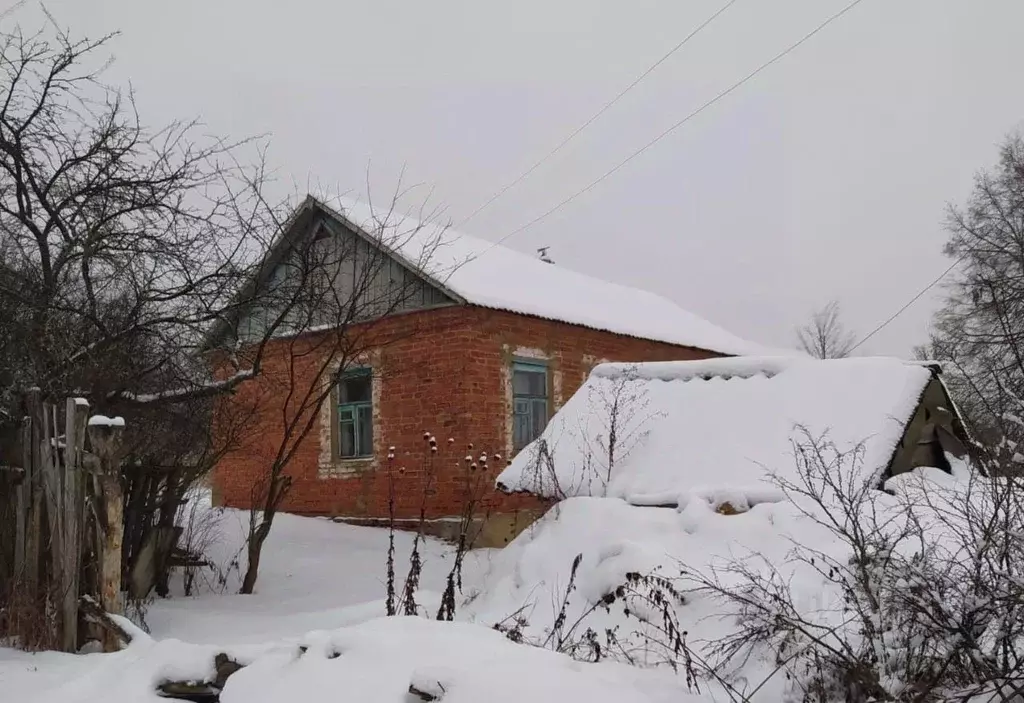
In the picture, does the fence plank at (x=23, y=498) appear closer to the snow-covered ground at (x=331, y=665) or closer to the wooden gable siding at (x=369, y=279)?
the snow-covered ground at (x=331, y=665)

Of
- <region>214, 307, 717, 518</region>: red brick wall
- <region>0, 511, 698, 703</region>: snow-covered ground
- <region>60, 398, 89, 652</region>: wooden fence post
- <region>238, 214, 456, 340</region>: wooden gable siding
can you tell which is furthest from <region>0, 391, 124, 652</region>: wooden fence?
<region>214, 307, 717, 518</region>: red brick wall

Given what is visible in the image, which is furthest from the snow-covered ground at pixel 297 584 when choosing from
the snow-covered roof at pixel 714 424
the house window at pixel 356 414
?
the snow-covered roof at pixel 714 424

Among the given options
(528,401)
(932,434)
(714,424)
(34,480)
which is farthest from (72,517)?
(528,401)

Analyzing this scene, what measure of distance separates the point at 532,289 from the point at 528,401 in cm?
234

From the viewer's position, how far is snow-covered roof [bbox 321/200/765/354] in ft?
39.1

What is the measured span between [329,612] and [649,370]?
139 inches

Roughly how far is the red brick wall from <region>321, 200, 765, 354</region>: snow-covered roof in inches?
14.3

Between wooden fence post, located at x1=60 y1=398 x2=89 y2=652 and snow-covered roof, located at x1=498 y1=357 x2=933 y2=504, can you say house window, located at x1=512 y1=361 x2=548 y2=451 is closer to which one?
snow-covered roof, located at x1=498 y1=357 x2=933 y2=504

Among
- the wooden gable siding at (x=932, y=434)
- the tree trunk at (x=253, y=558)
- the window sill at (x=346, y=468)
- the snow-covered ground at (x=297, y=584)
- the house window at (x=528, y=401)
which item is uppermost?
the house window at (x=528, y=401)

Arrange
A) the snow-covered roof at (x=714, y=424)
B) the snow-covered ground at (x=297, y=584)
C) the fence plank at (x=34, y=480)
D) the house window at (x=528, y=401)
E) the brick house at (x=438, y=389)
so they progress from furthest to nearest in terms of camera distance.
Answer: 1. the house window at (x=528, y=401)
2. the brick house at (x=438, y=389)
3. the snow-covered ground at (x=297, y=584)
4. the snow-covered roof at (x=714, y=424)
5. the fence plank at (x=34, y=480)

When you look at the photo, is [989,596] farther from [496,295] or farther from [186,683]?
[496,295]

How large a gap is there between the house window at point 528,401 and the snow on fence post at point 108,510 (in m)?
7.42

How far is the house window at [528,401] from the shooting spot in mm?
12555

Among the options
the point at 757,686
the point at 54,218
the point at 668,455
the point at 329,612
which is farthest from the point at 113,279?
the point at 757,686
